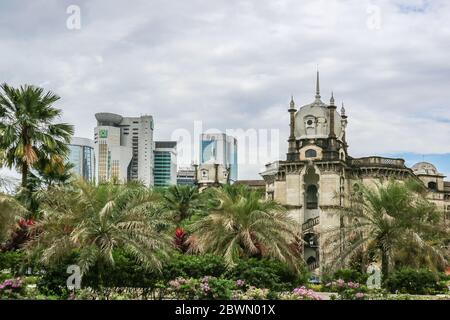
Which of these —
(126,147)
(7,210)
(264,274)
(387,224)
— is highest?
→ (126,147)

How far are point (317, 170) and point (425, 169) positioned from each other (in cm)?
2843

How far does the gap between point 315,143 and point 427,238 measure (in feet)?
87.9

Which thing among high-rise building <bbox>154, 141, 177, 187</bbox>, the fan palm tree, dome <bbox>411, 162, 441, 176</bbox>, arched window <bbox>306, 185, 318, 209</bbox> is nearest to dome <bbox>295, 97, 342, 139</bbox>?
arched window <bbox>306, 185, 318, 209</bbox>

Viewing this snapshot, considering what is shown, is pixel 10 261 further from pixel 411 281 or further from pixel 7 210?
pixel 411 281

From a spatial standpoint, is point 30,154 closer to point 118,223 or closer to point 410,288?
point 118,223

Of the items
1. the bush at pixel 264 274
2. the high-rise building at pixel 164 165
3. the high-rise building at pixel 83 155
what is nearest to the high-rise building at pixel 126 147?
the high-rise building at pixel 164 165

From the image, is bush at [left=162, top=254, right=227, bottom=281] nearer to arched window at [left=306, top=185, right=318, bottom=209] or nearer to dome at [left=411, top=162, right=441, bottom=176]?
arched window at [left=306, top=185, right=318, bottom=209]

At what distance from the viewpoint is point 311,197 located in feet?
181

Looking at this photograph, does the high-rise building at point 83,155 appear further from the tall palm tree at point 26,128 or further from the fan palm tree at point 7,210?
the fan palm tree at point 7,210

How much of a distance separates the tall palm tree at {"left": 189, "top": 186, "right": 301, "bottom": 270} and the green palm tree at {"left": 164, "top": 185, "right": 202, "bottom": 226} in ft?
54.8

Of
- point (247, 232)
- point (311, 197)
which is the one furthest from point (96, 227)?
point (311, 197)

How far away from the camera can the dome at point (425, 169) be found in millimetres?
76250

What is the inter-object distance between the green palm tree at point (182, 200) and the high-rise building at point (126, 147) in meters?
99.5
